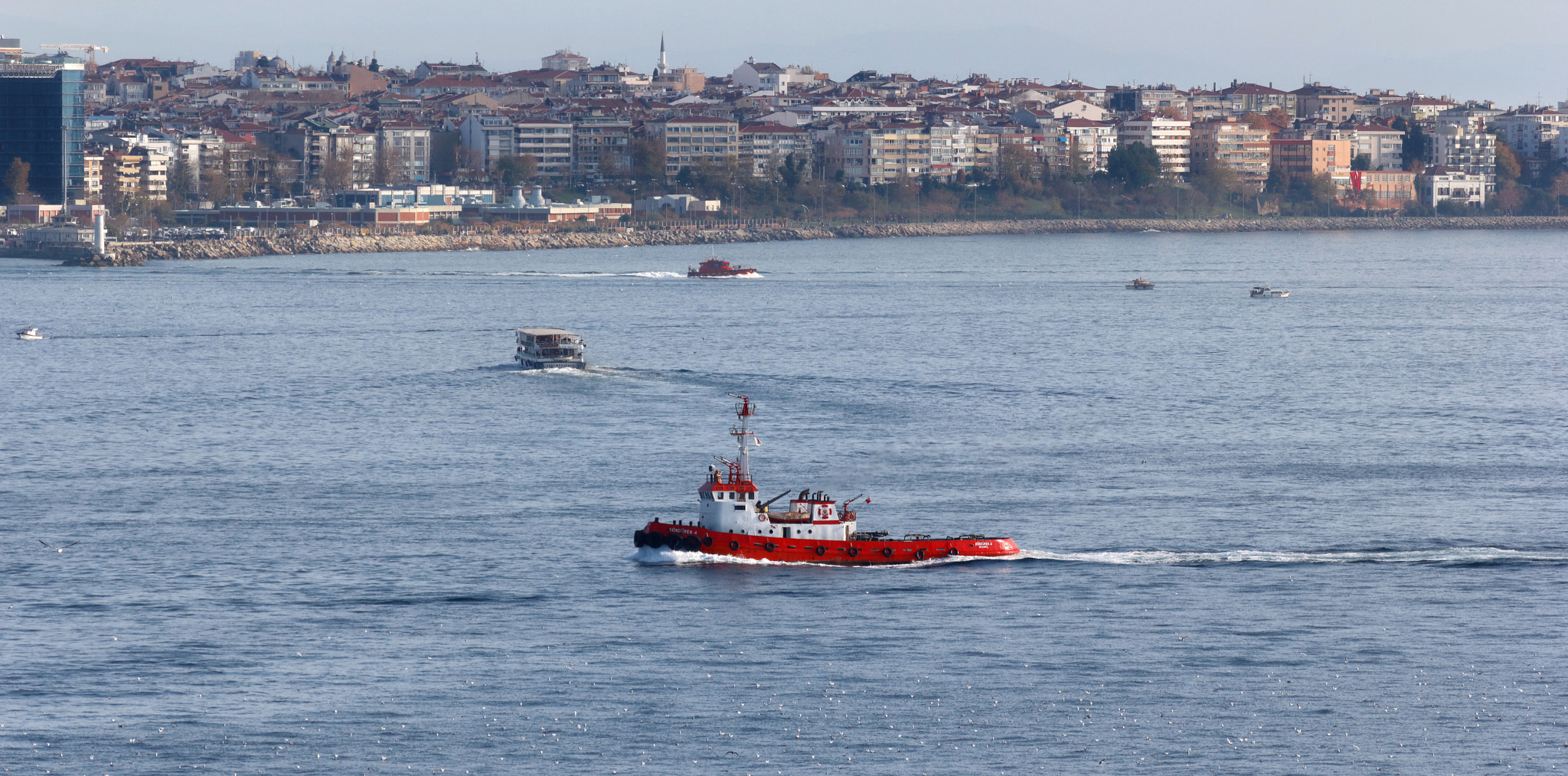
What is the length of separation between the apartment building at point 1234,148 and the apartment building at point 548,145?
155 ft

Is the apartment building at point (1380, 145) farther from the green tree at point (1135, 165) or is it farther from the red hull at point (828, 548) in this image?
the red hull at point (828, 548)

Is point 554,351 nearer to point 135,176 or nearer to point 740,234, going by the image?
point 740,234

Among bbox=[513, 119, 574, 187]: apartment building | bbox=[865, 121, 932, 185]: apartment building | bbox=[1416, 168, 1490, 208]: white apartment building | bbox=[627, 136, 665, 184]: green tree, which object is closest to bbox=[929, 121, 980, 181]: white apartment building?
bbox=[865, 121, 932, 185]: apartment building

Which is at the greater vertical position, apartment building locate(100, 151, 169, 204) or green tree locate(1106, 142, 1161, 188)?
green tree locate(1106, 142, 1161, 188)

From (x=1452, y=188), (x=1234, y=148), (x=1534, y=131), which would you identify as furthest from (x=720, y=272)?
(x=1534, y=131)

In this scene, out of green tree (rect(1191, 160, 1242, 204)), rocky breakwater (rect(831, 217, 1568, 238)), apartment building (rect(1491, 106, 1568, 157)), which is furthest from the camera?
apartment building (rect(1491, 106, 1568, 157))

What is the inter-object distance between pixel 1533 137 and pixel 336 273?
116 metres

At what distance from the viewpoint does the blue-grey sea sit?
810 inches

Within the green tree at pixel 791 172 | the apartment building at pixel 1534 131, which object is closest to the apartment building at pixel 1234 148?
the apartment building at pixel 1534 131

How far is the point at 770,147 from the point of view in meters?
142

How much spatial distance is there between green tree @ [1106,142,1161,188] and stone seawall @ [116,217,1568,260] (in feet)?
13.8

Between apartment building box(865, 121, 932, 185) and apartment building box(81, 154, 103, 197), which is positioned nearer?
apartment building box(81, 154, 103, 197)

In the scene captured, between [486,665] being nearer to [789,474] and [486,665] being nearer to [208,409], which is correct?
[789,474]

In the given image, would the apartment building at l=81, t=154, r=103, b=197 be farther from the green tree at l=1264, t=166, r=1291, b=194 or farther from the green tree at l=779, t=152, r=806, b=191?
the green tree at l=1264, t=166, r=1291, b=194
